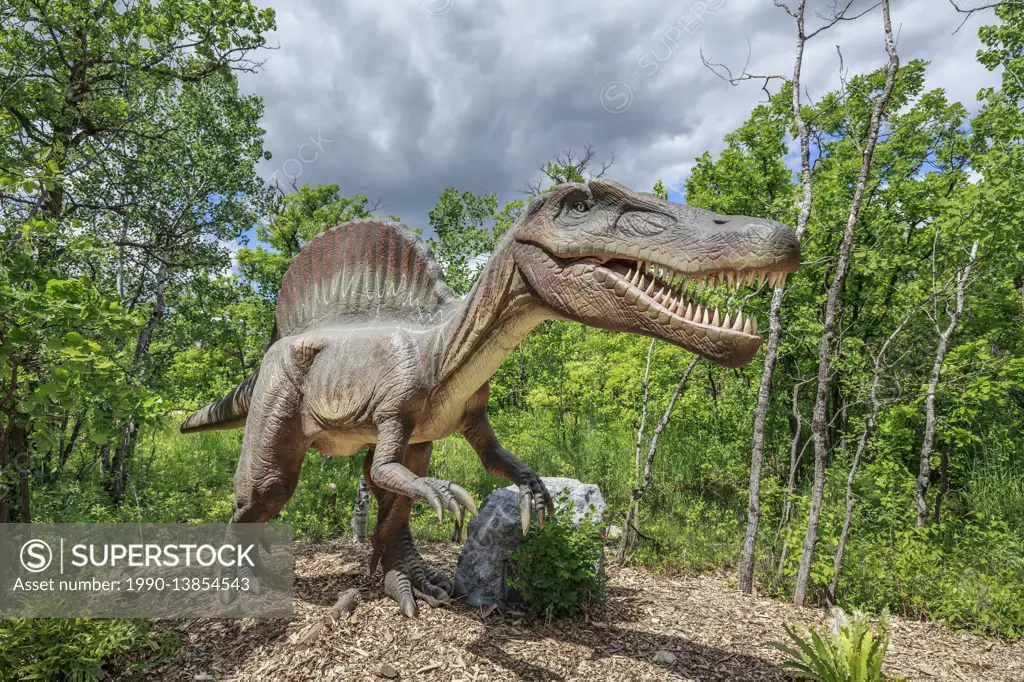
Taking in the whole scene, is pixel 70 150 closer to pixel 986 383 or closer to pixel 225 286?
pixel 225 286

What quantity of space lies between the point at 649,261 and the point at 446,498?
128 cm

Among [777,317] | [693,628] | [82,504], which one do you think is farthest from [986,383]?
[82,504]

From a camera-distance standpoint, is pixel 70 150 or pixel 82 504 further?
pixel 82 504

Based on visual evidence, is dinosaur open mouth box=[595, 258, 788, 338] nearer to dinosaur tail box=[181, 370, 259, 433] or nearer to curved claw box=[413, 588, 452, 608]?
curved claw box=[413, 588, 452, 608]

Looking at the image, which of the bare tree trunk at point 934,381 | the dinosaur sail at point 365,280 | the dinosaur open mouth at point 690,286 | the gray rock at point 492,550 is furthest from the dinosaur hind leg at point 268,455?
the bare tree trunk at point 934,381

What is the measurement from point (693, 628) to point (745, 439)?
213 inches

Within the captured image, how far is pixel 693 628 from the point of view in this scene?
3.50 meters

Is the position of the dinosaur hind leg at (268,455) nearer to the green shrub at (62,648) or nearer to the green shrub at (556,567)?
the green shrub at (62,648)

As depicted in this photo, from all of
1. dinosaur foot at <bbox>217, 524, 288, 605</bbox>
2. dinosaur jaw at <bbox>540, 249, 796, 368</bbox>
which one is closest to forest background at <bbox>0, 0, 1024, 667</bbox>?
dinosaur foot at <bbox>217, 524, 288, 605</bbox>

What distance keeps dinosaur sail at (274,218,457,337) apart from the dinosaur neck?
1.55ft

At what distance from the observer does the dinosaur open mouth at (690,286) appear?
5.60ft

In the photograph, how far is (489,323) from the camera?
7.86 ft

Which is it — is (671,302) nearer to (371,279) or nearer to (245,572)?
(371,279)

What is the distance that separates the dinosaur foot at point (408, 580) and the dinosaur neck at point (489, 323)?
57.0 inches
